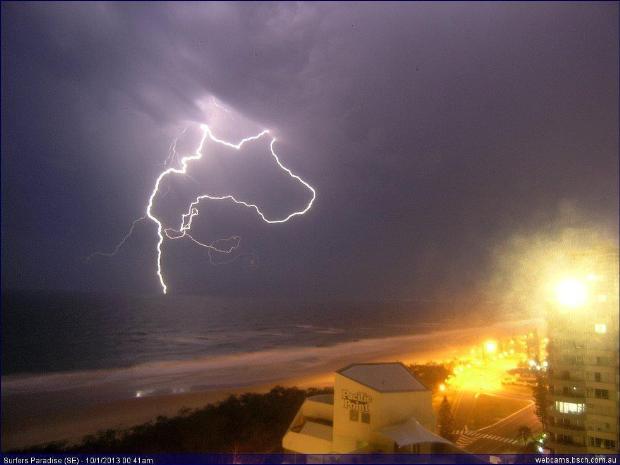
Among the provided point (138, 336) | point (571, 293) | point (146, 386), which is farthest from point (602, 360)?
point (138, 336)

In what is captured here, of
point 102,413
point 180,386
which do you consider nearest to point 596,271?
point 102,413

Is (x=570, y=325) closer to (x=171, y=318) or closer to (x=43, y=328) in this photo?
(x=43, y=328)

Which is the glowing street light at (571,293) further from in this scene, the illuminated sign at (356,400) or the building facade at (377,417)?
the illuminated sign at (356,400)

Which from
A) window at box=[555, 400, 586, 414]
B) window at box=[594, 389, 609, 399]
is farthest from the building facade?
window at box=[555, 400, 586, 414]

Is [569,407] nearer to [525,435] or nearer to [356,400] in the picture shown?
[525,435]

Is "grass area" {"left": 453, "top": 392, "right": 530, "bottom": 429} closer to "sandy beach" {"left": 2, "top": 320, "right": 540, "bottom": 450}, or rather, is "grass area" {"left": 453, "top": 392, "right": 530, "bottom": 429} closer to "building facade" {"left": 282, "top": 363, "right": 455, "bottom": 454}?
"sandy beach" {"left": 2, "top": 320, "right": 540, "bottom": 450}

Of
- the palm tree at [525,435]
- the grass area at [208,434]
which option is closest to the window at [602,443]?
the palm tree at [525,435]
